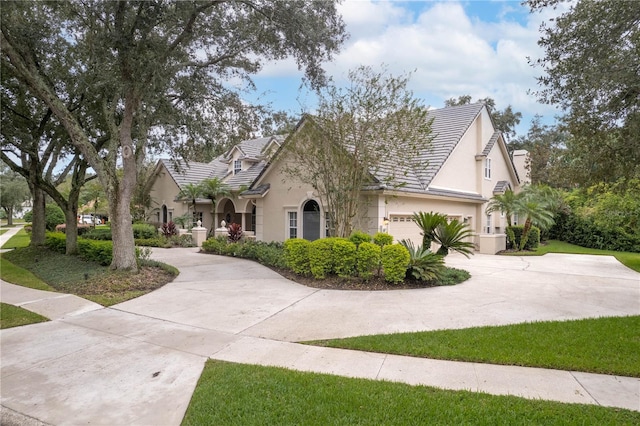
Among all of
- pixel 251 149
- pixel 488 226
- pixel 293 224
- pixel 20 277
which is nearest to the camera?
pixel 20 277

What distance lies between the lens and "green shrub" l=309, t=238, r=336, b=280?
34.5ft

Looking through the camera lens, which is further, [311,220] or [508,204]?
[508,204]

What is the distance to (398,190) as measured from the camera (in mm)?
13328

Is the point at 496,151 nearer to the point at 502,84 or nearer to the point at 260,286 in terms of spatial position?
the point at 502,84

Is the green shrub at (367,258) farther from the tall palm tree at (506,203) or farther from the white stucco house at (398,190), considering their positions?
the tall palm tree at (506,203)

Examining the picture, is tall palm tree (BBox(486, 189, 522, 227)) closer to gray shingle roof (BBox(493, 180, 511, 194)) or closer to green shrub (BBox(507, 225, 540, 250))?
gray shingle roof (BBox(493, 180, 511, 194))

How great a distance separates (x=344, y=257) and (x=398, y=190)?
425 centimetres

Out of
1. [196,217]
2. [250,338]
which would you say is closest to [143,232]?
[196,217]

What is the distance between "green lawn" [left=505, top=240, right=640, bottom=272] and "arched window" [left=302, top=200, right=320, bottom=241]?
10308 millimetres

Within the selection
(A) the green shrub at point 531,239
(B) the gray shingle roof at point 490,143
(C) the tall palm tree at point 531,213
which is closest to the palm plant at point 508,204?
(C) the tall palm tree at point 531,213

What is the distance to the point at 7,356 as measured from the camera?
5473mm

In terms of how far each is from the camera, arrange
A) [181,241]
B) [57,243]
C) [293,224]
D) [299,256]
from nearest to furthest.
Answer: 1. [299,256]
2. [293,224]
3. [57,243]
4. [181,241]

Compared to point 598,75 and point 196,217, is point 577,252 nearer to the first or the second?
point 598,75

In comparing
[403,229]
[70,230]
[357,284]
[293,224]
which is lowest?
[357,284]
